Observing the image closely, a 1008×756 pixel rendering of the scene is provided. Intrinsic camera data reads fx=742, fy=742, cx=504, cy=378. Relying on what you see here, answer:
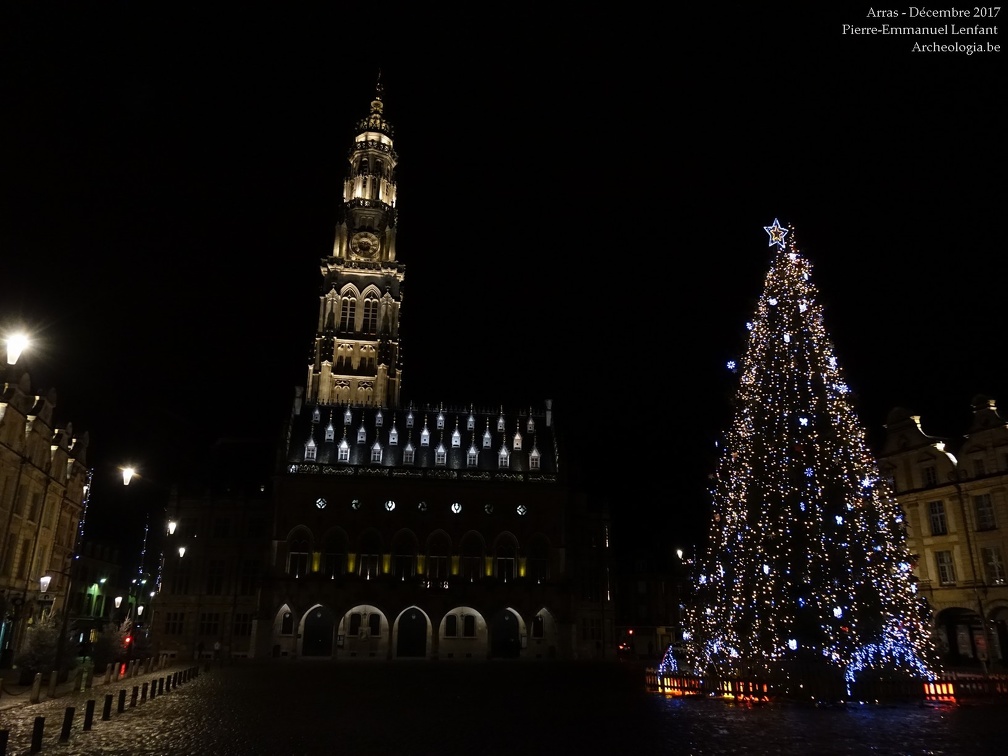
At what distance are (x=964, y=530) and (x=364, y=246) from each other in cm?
6317

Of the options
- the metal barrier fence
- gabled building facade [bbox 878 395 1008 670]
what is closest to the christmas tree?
the metal barrier fence

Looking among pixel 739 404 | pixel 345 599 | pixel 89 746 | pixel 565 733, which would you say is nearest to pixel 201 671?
pixel 345 599

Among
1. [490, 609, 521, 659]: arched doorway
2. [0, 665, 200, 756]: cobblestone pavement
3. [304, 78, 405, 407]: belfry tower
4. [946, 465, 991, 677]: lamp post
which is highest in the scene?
[304, 78, 405, 407]: belfry tower

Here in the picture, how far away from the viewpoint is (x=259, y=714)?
1984cm

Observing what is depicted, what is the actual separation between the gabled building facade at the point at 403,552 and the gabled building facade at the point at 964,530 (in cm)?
2367

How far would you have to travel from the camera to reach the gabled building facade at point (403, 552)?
2083 inches

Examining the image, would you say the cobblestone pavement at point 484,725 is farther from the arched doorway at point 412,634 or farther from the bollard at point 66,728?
the arched doorway at point 412,634

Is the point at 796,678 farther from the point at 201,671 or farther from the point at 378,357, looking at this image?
the point at 378,357

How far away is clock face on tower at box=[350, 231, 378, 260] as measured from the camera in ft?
273

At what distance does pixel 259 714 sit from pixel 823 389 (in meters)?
19.8

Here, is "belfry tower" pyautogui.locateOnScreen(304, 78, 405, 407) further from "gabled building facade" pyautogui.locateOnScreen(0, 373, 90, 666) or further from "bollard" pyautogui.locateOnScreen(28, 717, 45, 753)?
"bollard" pyautogui.locateOnScreen(28, 717, 45, 753)

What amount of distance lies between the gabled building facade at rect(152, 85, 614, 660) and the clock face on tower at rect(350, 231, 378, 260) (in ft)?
84.1

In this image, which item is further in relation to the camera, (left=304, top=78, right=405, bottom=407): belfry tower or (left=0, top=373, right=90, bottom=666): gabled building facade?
(left=304, top=78, right=405, bottom=407): belfry tower

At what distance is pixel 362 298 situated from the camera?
80625 millimetres
